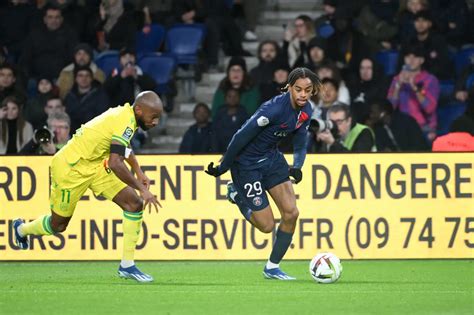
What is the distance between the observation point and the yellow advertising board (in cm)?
1609

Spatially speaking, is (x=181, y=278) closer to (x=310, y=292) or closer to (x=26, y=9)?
(x=310, y=292)

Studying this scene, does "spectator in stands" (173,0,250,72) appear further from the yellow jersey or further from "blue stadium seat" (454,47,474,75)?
the yellow jersey

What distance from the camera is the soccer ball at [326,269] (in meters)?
13.0

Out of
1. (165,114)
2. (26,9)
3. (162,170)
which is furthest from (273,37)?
(162,170)

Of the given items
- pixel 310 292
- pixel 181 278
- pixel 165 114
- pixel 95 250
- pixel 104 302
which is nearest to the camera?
pixel 104 302

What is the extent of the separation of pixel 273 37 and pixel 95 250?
7440 millimetres

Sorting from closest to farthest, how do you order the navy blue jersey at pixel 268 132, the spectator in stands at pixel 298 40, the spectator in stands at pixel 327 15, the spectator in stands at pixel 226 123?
the navy blue jersey at pixel 268 132, the spectator in stands at pixel 226 123, the spectator in stands at pixel 298 40, the spectator in stands at pixel 327 15

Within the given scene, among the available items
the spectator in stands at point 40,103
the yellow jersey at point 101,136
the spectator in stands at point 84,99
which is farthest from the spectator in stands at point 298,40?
the yellow jersey at point 101,136

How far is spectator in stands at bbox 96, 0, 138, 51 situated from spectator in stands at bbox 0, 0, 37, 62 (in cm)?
111

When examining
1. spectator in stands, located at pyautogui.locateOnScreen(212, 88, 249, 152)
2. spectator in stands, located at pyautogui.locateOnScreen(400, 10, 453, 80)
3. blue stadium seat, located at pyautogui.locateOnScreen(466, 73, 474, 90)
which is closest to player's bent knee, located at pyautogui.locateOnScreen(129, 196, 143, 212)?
spectator in stands, located at pyautogui.locateOnScreen(212, 88, 249, 152)

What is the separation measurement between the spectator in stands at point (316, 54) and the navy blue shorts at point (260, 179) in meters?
6.48

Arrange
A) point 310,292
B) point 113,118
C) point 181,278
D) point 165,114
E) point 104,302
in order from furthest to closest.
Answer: point 165,114 < point 181,278 < point 113,118 < point 310,292 < point 104,302

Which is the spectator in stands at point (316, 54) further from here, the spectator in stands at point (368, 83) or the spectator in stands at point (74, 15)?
the spectator in stands at point (74, 15)

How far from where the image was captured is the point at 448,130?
20.2 m
